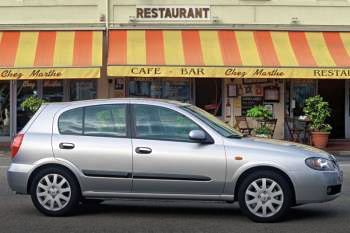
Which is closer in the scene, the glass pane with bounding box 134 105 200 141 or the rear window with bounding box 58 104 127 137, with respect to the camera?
the glass pane with bounding box 134 105 200 141

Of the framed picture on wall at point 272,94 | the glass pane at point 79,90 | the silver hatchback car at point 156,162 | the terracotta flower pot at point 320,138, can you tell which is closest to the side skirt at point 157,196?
the silver hatchback car at point 156,162

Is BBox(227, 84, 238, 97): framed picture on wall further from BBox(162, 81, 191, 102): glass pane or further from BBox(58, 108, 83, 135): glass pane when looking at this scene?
BBox(58, 108, 83, 135): glass pane

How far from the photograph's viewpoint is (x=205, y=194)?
28.2 ft

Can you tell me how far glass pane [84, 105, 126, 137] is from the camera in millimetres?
8930

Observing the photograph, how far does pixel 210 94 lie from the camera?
74.0ft

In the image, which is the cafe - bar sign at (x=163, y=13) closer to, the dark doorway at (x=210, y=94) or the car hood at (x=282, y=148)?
Result: the dark doorway at (x=210, y=94)

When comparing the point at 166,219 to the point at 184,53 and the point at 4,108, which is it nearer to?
the point at 184,53

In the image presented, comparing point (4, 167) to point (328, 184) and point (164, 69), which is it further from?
point (328, 184)

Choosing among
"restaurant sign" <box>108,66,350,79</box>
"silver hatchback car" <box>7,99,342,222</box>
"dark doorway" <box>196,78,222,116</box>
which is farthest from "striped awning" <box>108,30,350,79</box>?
"silver hatchback car" <box>7,99,342,222</box>

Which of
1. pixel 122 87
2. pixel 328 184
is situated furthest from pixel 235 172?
pixel 122 87

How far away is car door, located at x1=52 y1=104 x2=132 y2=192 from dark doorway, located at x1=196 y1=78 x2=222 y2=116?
13.5m

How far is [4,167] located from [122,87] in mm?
6694

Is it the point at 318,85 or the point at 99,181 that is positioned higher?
the point at 318,85

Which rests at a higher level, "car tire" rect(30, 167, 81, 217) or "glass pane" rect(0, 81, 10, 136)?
"glass pane" rect(0, 81, 10, 136)
